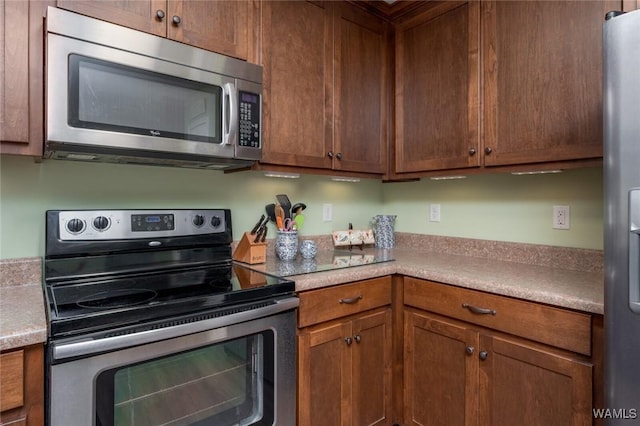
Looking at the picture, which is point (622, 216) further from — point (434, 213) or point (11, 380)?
point (11, 380)

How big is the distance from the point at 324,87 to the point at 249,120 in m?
0.52

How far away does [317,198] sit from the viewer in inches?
87.4

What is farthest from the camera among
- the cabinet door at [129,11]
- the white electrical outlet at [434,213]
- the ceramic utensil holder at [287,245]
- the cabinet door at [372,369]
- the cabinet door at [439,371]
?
the white electrical outlet at [434,213]

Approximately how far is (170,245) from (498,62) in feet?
5.62

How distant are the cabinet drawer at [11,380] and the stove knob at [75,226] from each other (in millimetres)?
617

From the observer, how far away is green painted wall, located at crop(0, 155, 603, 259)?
135cm

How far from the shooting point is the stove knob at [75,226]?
1.36 m

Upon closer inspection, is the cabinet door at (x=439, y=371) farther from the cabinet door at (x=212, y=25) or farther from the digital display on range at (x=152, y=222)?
the cabinet door at (x=212, y=25)

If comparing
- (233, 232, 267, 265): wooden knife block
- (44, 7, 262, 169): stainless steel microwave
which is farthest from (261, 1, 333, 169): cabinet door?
(233, 232, 267, 265): wooden knife block

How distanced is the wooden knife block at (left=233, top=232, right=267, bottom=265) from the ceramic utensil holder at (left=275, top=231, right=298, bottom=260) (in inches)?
4.5

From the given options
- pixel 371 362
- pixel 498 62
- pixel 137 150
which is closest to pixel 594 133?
pixel 498 62

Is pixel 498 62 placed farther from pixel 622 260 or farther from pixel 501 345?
pixel 501 345

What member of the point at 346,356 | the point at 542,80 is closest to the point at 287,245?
the point at 346,356

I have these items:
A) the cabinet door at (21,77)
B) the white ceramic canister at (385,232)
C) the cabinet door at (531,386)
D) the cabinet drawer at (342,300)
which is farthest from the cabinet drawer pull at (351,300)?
the cabinet door at (21,77)
